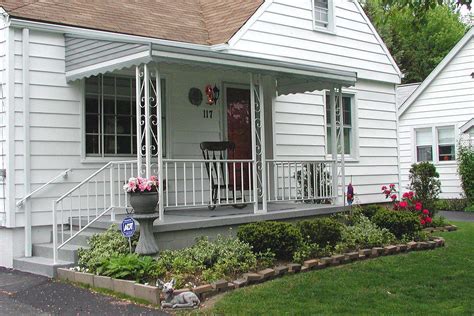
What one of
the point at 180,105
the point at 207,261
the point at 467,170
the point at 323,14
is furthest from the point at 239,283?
the point at 467,170

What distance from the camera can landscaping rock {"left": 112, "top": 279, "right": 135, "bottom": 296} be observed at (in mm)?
6898

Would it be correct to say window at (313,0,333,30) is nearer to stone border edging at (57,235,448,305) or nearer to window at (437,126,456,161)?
stone border edging at (57,235,448,305)

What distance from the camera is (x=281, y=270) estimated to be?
7879 mm

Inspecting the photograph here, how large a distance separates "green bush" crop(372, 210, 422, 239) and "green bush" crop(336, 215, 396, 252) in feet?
0.40

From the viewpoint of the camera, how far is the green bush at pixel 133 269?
7.20 meters

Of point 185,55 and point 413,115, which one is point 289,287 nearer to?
point 185,55

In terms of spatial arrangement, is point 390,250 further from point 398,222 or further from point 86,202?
point 86,202

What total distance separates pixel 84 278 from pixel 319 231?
3649 mm

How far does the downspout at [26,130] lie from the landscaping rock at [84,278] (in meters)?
1.74

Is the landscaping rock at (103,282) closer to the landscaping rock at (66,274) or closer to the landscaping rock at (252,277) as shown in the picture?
the landscaping rock at (66,274)

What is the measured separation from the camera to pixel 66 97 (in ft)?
31.9

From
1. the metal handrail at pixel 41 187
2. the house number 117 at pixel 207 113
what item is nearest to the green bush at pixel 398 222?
the house number 117 at pixel 207 113

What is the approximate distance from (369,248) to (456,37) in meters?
34.7

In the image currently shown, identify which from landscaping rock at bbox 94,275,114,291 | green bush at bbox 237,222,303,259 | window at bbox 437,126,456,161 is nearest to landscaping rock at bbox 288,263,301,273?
green bush at bbox 237,222,303,259
